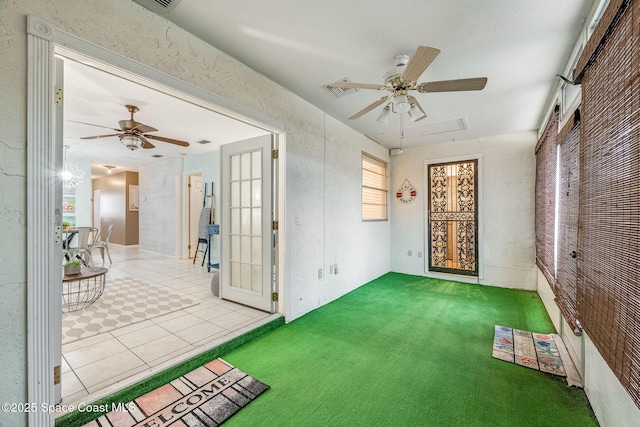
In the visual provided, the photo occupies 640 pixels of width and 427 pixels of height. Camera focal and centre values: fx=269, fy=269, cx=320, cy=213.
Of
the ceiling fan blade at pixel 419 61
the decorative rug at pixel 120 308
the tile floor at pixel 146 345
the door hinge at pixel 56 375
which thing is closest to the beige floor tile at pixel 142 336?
the tile floor at pixel 146 345

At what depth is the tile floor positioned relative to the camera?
1.85m

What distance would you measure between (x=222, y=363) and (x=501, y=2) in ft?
10.8

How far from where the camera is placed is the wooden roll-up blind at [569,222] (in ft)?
6.61

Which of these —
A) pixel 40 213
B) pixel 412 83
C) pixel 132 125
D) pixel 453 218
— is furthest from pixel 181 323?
pixel 453 218

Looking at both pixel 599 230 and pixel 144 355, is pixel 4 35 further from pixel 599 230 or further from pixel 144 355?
pixel 599 230

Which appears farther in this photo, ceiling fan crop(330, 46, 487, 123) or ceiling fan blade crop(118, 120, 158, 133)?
ceiling fan blade crop(118, 120, 158, 133)

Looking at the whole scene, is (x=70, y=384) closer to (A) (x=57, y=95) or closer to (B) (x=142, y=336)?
(B) (x=142, y=336)

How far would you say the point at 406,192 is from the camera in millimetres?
5477

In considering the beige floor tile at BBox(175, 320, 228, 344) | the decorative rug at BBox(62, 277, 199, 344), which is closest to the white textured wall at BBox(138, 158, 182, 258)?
the decorative rug at BBox(62, 277, 199, 344)

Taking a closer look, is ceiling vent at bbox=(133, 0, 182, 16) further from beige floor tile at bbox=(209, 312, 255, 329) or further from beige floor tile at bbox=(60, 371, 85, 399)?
beige floor tile at bbox=(209, 312, 255, 329)

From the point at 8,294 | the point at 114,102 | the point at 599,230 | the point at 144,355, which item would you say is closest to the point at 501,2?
the point at 599,230

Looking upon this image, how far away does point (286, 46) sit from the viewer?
2.23 metres

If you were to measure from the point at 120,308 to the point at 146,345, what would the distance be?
4.18ft

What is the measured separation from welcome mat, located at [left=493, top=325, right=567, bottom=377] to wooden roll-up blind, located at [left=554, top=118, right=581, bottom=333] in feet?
1.29
